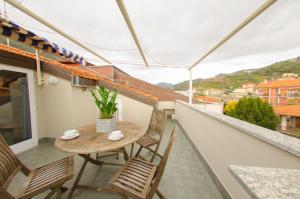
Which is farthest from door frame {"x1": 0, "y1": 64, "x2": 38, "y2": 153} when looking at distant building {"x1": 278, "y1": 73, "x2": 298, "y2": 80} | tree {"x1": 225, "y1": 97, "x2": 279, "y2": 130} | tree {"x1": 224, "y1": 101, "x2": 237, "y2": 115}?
distant building {"x1": 278, "y1": 73, "x2": 298, "y2": 80}

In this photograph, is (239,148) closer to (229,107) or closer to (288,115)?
(288,115)

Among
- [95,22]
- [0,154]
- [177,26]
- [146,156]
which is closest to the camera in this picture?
[0,154]

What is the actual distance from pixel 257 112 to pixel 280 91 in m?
1.18

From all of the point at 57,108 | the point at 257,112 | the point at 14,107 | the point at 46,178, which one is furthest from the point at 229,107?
the point at 14,107

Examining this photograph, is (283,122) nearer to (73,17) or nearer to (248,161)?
(248,161)

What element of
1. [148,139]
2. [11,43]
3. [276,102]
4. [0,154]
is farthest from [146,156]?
[276,102]

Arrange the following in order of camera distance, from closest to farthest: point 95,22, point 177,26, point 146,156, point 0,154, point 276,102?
point 0,154, point 146,156, point 95,22, point 177,26, point 276,102

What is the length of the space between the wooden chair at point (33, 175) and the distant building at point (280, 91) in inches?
269

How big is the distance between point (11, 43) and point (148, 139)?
4743 millimetres

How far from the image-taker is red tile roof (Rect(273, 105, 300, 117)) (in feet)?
16.9

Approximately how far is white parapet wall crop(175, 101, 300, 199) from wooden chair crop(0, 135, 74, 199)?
1.80 m

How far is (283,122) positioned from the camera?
5.89 meters

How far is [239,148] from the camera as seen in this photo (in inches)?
62.6

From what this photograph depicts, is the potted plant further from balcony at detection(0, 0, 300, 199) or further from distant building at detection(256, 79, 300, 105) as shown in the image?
distant building at detection(256, 79, 300, 105)
